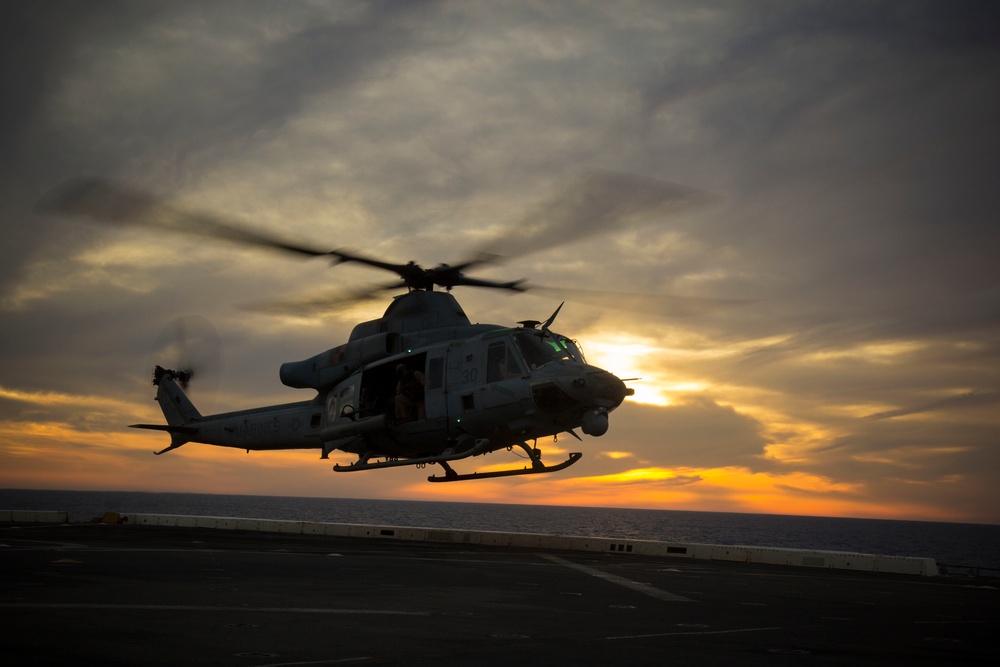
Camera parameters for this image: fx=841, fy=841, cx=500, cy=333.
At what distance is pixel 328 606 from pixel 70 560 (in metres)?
7.20

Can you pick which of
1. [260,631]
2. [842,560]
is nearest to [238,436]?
[842,560]

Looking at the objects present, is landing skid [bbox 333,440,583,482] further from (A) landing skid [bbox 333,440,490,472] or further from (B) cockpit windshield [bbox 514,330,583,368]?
(B) cockpit windshield [bbox 514,330,583,368]

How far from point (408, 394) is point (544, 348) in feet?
14.6

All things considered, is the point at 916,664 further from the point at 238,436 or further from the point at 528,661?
the point at 238,436

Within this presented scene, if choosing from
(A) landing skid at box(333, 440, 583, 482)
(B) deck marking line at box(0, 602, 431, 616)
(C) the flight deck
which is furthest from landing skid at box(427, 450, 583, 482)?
(B) deck marking line at box(0, 602, 431, 616)

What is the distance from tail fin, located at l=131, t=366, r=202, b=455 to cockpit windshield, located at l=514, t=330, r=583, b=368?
52.5 feet

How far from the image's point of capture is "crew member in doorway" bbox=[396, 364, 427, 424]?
2373 centimetres

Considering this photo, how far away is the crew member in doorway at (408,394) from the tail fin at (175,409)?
39.1 ft

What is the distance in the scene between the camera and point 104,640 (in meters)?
7.27

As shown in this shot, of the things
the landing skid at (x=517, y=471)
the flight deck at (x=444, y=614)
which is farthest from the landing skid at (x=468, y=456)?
the flight deck at (x=444, y=614)

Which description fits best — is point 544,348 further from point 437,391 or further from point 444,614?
point 444,614

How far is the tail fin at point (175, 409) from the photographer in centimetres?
3200

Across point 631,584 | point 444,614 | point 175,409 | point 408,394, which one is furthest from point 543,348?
point 175,409

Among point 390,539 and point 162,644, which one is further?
point 390,539
